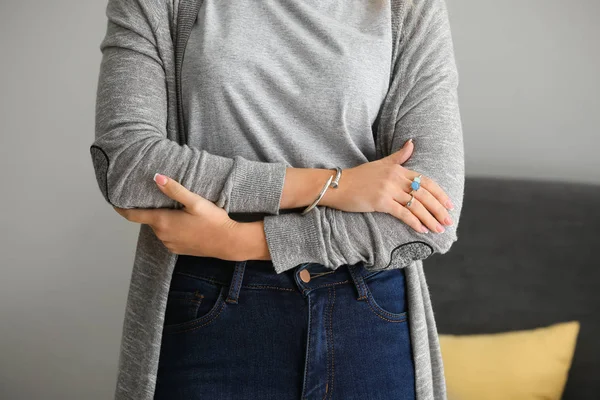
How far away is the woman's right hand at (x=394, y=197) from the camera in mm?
984

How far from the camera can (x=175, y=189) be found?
3.09ft

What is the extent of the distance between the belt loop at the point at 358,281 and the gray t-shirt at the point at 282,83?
19 cm

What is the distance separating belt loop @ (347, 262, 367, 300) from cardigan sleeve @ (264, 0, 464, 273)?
3 centimetres

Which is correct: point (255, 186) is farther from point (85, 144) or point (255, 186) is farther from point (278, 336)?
point (85, 144)

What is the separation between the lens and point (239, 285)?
971 mm

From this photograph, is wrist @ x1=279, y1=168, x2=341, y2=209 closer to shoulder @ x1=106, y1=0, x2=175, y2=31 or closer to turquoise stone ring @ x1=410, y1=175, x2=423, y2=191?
turquoise stone ring @ x1=410, y1=175, x2=423, y2=191

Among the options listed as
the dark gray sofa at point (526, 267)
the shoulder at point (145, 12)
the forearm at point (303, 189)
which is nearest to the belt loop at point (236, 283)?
the forearm at point (303, 189)

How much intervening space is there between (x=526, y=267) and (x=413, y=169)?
74 cm

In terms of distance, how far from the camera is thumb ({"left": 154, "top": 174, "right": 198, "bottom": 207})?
941mm

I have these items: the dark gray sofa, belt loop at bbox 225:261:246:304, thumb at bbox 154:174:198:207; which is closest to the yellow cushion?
the dark gray sofa

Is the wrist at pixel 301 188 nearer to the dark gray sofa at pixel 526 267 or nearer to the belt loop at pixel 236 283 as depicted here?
the belt loop at pixel 236 283

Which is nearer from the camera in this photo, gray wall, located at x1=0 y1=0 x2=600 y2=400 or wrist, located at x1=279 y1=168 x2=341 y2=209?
wrist, located at x1=279 y1=168 x2=341 y2=209

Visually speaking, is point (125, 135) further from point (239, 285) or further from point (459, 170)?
point (459, 170)

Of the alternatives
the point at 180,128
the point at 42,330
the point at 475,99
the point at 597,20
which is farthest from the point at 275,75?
the point at 42,330
